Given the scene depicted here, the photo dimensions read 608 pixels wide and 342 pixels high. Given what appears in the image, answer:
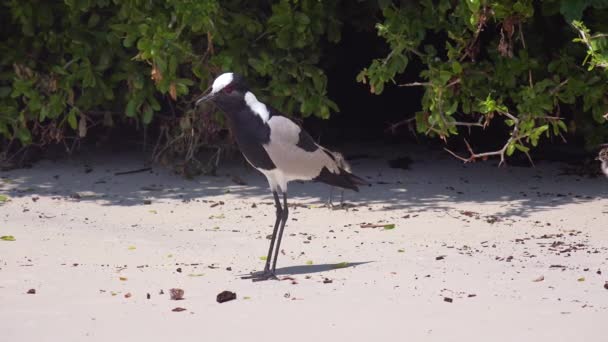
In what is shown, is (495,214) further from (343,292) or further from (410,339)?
(410,339)

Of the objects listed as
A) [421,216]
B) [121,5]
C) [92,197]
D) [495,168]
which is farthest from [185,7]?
[495,168]

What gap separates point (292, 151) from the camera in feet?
22.8

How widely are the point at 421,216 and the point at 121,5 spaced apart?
3.18 meters

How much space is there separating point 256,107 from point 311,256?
112cm

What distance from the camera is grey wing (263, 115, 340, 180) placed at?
22.5 ft

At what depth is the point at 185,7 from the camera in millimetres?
9109

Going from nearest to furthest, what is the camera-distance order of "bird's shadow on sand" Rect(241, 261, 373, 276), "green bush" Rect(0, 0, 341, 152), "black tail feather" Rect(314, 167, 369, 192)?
"bird's shadow on sand" Rect(241, 261, 373, 276) < "black tail feather" Rect(314, 167, 369, 192) < "green bush" Rect(0, 0, 341, 152)

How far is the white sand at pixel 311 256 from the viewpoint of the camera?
18.2 ft

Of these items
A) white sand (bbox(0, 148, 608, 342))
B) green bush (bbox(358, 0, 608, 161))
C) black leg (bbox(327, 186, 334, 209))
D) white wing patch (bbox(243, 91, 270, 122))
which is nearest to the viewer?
white sand (bbox(0, 148, 608, 342))

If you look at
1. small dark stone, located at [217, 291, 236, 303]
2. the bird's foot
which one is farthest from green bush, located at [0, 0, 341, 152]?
small dark stone, located at [217, 291, 236, 303]

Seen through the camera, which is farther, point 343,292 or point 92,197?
point 92,197

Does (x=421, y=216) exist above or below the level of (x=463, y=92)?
below

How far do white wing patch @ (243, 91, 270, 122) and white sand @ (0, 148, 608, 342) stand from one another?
922 millimetres

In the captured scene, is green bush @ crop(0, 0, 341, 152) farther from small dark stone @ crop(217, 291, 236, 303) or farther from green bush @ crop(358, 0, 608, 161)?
small dark stone @ crop(217, 291, 236, 303)
